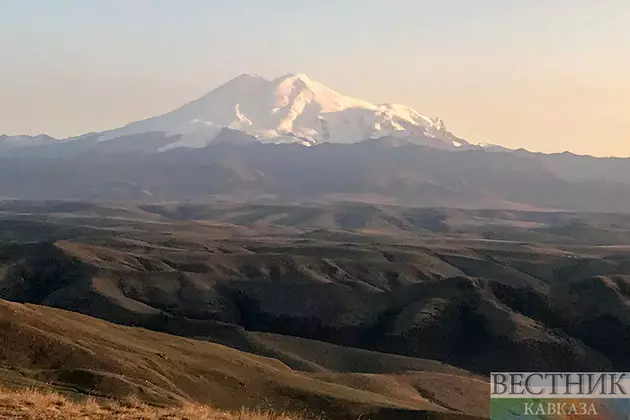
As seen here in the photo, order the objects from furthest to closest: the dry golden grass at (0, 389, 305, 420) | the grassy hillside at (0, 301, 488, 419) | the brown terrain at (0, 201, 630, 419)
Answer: the brown terrain at (0, 201, 630, 419) → the grassy hillside at (0, 301, 488, 419) → the dry golden grass at (0, 389, 305, 420)

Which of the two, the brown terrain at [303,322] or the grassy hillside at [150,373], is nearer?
the grassy hillside at [150,373]

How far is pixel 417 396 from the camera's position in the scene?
154 feet

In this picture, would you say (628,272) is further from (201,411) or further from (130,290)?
(201,411)

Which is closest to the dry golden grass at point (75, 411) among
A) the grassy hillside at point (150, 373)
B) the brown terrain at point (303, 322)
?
the brown terrain at point (303, 322)

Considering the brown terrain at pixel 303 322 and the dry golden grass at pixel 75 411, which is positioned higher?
the dry golden grass at pixel 75 411

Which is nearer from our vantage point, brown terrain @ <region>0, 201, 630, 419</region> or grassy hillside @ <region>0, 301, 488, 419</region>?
grassy hillside @ <region>0, 301, 488, 419</region>

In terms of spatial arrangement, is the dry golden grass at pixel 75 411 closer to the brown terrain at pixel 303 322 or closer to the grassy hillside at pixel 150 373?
the brown terrain at pixel 303 322

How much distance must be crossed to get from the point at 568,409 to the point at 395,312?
52.8 meters

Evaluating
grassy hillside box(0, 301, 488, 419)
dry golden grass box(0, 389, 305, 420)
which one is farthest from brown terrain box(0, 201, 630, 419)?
dry golden grass box(0, 389, 305, 420)

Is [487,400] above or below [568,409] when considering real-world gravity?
below

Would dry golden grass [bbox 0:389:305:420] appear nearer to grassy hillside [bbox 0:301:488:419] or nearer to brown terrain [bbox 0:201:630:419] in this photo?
brown terrain [bbox 0:201:630:419]

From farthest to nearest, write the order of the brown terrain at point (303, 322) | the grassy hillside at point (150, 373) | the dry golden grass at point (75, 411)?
the brown terrain at point (303, 322), the grassy hillside at point (150, 373), the dry golden grass at point (75, 411)

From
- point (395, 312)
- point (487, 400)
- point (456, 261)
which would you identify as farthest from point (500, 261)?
point (487, 400)

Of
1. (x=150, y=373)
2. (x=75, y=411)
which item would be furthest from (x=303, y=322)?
(x=75, y=411)
